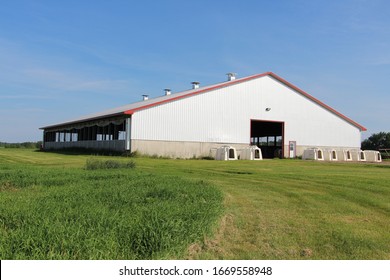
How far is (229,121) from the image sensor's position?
1171 inches

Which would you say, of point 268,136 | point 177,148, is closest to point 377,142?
point 268,136

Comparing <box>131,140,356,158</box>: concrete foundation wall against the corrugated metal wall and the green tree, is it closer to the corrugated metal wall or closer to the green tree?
the corrugated metal wall

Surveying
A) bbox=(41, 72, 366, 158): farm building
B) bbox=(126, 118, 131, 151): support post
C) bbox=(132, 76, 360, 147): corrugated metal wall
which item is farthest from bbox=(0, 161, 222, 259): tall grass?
bbox=(132, 76, 360, 147): corrugated metal wall

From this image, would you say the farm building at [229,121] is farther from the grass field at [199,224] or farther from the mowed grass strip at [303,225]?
the grass field at [199,224]

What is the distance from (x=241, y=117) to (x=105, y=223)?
26468 mm

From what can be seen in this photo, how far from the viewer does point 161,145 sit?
26.7 meters

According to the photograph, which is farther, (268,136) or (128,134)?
(268,136)

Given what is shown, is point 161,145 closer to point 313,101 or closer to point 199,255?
point 313,101

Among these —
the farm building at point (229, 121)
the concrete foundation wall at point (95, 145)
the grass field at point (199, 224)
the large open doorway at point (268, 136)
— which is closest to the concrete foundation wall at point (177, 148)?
the farm building at point (229, 121)

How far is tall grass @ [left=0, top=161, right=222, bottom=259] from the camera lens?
3.70 meters

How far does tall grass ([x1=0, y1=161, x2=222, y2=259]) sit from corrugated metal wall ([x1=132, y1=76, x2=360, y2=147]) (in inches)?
759

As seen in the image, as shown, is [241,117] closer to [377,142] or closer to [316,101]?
[316,101]

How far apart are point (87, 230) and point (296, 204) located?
4387 millimetres

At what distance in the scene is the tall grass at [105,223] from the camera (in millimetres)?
3703
